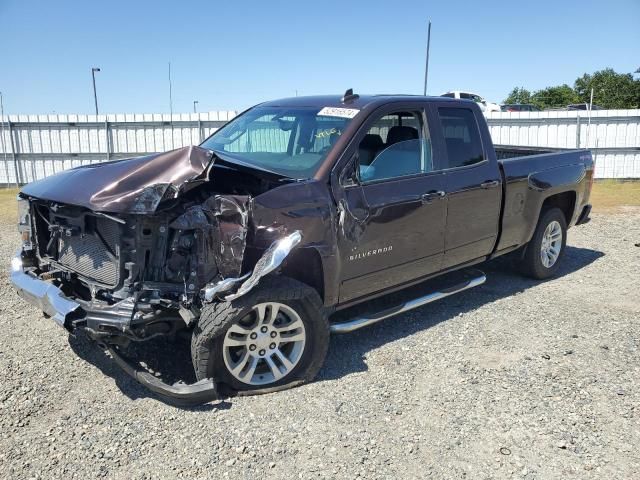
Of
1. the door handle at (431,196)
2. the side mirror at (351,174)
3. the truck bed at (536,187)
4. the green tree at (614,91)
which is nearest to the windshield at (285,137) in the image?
the side mirror at (351,174)

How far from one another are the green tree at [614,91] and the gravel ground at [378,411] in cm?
4128

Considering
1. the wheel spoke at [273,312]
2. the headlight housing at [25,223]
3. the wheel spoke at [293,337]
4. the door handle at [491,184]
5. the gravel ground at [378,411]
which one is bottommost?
the gravel ground at [378,411]

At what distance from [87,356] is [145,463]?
1.54m

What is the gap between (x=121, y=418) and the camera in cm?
328

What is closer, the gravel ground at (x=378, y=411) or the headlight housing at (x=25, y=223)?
the gravel ground at (x=378, y=411)

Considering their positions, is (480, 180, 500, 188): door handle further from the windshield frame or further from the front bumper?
the front bumper

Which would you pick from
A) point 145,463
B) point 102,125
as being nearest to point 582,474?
point 145,463

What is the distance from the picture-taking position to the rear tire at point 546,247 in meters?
5.93

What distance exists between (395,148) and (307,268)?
135 cm

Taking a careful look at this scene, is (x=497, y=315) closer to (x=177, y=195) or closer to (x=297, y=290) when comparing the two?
(x=297, y=290)

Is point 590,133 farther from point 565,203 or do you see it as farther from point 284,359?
point 284,359

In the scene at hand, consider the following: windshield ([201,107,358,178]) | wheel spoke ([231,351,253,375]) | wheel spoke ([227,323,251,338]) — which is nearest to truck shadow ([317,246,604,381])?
wheel spoke ([231,351,253,375])

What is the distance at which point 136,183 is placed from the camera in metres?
3.23

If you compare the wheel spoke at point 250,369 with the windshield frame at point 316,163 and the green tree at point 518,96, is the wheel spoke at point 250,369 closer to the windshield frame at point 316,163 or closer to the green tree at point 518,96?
the windshield frame at point 316,163
